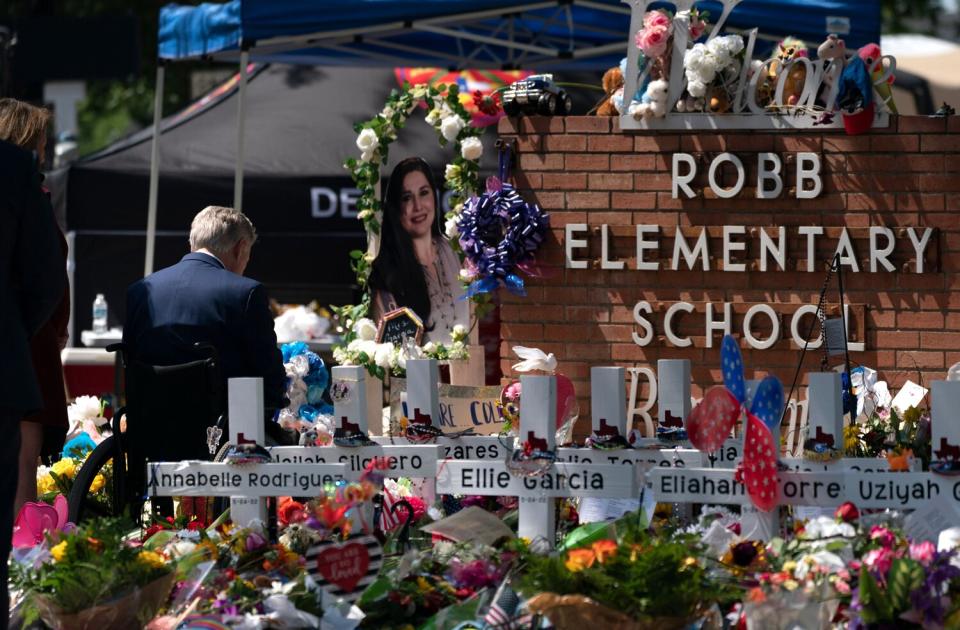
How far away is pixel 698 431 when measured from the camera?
3551mm

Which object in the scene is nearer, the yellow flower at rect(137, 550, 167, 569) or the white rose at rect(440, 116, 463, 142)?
the yellow flower at rect(137, 550, 167, 569)

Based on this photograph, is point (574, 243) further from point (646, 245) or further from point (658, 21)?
point (658, 21)

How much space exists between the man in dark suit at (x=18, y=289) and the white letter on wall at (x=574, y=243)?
2562 mm

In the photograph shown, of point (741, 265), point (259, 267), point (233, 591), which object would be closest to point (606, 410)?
point (233, 591)

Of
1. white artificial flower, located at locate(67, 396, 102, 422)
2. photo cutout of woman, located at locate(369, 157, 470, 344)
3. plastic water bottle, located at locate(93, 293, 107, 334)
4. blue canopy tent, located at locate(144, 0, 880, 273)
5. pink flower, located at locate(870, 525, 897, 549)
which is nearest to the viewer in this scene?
pink flower, located at locate(870, 525, 897, 549)

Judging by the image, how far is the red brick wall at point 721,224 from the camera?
543cm

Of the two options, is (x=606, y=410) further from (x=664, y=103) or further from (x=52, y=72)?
(x=52, y=72)

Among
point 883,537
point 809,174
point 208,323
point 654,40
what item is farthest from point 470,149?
point 883,537

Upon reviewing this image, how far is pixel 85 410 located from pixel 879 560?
12.7 ft

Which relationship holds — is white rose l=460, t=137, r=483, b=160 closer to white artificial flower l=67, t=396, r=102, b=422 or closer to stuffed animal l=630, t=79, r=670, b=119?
stuffed animal l=630, t=79, r=670, b=119

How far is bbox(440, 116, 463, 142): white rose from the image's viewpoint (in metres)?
6.44

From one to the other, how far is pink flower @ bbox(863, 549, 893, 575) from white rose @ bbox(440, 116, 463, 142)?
3660 millimetres

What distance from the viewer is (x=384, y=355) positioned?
6344 mm

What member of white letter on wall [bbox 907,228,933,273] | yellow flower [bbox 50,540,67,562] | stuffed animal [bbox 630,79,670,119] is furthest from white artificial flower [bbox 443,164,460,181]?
yellow flower [bbox 50,540,67,562]
